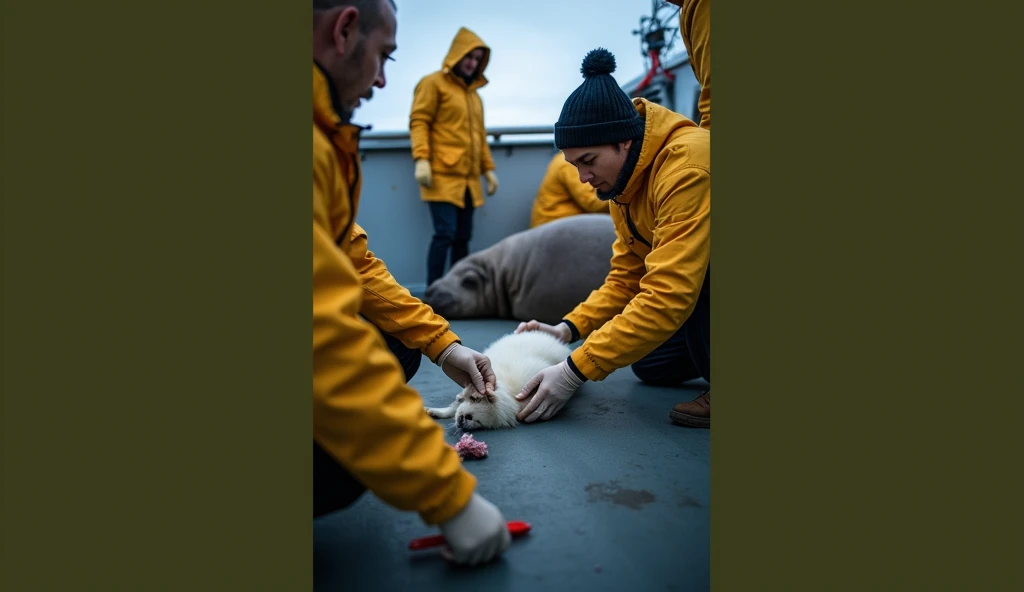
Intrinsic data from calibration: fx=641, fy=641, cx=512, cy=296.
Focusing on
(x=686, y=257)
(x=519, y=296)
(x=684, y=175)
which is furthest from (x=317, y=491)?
(x=519, y=296)

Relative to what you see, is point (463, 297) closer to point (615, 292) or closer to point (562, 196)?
point (562, 196)

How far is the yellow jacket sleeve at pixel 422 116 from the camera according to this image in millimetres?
4008

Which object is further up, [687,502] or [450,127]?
[450,127]

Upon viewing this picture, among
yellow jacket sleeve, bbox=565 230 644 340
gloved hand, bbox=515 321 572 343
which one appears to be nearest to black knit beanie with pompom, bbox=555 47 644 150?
yellow jacket sleeve, bbox=565 230 644 340

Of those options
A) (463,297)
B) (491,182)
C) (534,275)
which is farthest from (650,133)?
(491,182)

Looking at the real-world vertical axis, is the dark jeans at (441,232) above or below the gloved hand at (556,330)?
above

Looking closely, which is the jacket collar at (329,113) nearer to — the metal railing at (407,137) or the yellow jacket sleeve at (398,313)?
the yellow jacket sleeve at (398,313)

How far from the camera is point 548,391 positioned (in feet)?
5.80

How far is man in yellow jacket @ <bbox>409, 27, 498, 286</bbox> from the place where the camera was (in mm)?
3980

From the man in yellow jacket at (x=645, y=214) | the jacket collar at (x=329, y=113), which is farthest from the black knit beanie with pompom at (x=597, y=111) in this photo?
the jacket collar at (x=329, y=113)

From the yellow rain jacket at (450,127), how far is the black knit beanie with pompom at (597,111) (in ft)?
7.67

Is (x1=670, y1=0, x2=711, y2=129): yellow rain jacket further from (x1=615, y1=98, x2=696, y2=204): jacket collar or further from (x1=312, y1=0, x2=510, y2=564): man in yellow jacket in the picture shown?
(x1=312, y1=0, x2=510, y2=564): man in yellow jacket

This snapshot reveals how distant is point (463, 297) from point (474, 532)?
118 inches

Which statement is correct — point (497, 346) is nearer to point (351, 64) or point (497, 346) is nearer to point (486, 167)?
point (351, 64)
